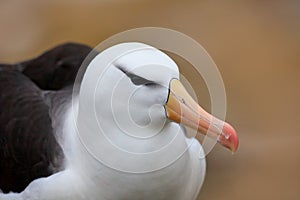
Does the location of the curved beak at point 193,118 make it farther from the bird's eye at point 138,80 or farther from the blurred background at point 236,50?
the blurred background at point 236,50

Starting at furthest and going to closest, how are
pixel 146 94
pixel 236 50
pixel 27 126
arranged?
pixel 236 50 < pixel 27 126 < pixel 146 94

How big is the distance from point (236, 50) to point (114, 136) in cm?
145

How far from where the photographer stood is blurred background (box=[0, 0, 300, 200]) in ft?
8.34

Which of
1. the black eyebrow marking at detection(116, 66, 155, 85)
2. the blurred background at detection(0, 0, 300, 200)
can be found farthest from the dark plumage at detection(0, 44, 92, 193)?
the blurred background at detection(0, 0, 300, 200)

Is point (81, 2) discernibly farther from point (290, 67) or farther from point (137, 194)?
point (137, 194)

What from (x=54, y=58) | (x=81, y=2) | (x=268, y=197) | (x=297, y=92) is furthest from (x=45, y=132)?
(x=81, y=2)

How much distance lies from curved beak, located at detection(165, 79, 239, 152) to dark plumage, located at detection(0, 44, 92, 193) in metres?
0.37

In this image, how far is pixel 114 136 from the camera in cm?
166

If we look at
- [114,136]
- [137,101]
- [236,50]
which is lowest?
[236,50]

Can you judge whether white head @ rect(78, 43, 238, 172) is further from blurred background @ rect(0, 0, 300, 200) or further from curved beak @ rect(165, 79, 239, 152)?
blurred background @ rect(0, 0, 300, 200)

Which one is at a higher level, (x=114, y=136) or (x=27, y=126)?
(x=114, y=136)

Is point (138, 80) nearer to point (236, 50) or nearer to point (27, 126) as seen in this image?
point (27, 126)

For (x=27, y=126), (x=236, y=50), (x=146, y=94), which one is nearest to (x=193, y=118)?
(x=146, y=94)

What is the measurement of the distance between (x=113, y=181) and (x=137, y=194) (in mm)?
69
